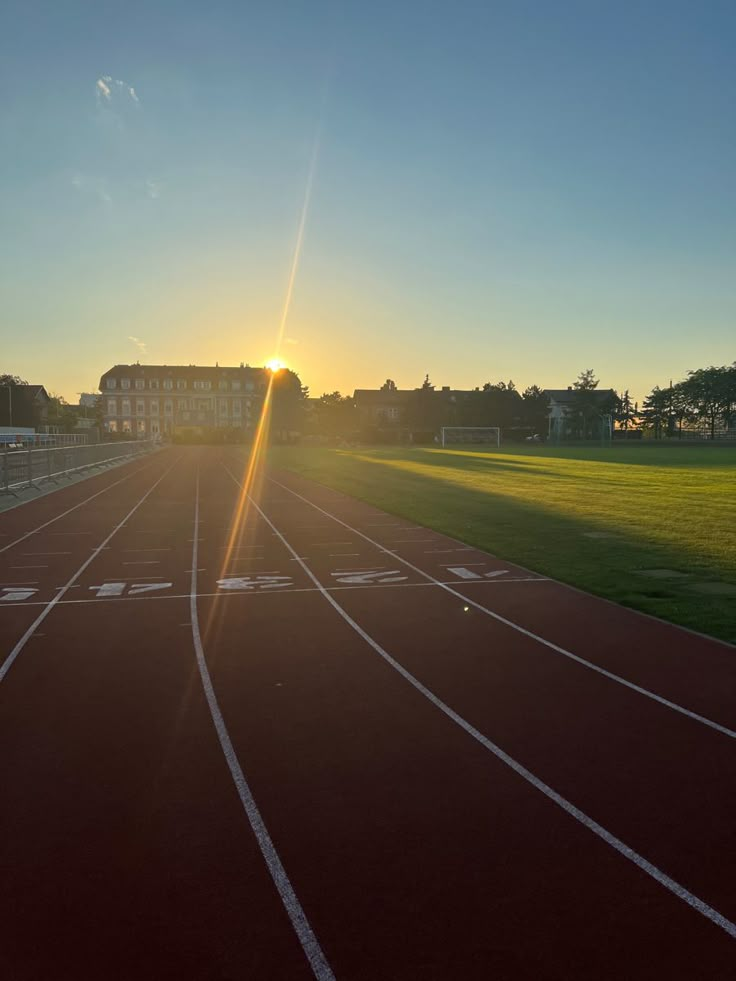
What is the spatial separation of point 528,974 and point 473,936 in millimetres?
363

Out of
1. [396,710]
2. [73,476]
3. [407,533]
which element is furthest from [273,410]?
[396,710]

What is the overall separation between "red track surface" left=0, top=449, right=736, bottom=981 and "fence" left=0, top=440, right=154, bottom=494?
16.7 meters

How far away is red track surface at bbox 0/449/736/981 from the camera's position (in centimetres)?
405

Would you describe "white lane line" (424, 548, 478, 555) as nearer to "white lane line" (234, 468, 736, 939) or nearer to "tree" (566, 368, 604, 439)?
"white lane line" (234, 468, 736, 939)

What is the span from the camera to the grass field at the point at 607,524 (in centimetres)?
1224

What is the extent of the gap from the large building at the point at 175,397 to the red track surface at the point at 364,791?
13326 cm

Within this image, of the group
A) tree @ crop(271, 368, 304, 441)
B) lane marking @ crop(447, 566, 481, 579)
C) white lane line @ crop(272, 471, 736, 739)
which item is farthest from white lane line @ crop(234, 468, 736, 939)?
tree @ crop(271, 368, 304, 441)

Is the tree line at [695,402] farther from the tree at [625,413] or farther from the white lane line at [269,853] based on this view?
the white lane line at [269,853]

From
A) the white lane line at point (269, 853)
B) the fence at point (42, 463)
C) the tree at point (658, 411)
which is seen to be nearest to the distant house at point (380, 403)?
the tree at point (658, 411)

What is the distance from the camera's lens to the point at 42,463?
3173 cm

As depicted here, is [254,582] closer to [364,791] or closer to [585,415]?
[364,791]

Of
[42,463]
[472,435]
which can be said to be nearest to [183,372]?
[472,435]

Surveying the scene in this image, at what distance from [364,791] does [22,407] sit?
352ft

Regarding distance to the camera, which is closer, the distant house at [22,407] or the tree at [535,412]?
the distant house at [22,407]
